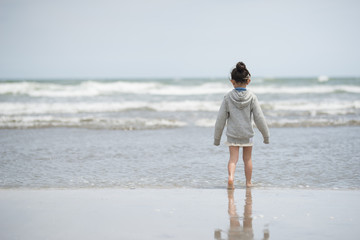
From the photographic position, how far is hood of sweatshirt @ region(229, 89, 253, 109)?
4.96 meters

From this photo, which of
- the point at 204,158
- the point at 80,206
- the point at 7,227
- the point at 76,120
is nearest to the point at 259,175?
the point at 204,158

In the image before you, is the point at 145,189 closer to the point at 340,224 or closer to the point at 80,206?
the point at 80,206

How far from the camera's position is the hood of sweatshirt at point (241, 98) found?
4961 millimetres

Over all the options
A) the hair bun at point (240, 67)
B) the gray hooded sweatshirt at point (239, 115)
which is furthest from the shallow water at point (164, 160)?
the hair bun at point (240, 67)

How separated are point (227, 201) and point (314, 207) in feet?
3.08

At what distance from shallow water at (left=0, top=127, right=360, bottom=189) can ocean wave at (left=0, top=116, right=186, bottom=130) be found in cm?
129

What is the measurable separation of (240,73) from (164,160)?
2.71 m

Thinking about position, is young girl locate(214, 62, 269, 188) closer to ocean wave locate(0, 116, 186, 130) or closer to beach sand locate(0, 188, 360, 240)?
beach sand locate(0, 188, 360, 240)

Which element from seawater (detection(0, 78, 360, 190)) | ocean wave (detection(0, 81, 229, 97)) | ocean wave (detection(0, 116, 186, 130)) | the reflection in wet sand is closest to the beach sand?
the reflection in wet sand

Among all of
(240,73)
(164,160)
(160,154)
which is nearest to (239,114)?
(240,73)

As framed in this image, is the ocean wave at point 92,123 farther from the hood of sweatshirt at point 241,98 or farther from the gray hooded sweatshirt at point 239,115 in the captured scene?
the hood of sweatshirt at point 241,98

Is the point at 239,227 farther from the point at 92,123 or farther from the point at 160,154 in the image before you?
the point at 92,123

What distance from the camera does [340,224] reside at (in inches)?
142

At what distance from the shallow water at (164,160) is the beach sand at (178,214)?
0.55 meters
